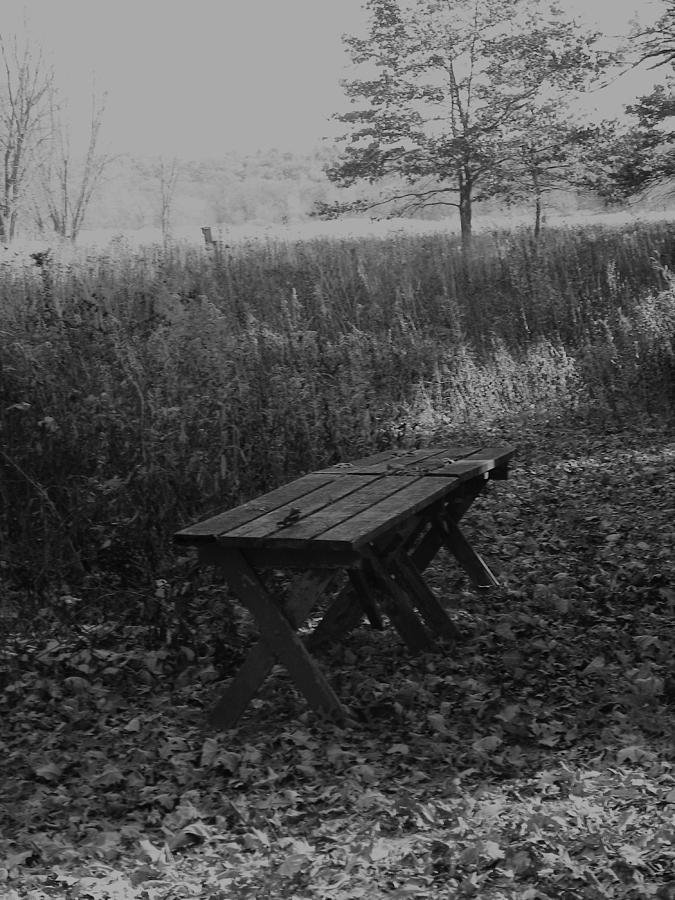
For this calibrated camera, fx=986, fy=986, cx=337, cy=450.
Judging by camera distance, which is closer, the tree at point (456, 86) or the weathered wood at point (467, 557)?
the weathered wood at point (467, 557)

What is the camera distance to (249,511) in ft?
13.1

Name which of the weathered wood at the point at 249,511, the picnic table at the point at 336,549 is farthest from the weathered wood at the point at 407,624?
the weathered wood at the point at 249,511

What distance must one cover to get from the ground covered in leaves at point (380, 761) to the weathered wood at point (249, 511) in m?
0.80

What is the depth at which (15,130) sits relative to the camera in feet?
53.1

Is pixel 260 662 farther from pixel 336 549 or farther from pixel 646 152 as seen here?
pixel 646 152

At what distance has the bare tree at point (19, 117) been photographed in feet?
52.5

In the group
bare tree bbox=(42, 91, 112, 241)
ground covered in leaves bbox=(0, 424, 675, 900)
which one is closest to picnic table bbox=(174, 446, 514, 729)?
ground covered in leaves bbox=(0, 424, 675, 900)

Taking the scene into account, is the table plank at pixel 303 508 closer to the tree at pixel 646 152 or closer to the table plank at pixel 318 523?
the table plank at pixel 318 523

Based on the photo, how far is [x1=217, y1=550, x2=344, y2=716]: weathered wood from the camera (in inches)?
145

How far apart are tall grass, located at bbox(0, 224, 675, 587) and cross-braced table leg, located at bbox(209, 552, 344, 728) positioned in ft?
4.65

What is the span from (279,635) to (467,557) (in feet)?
6.15

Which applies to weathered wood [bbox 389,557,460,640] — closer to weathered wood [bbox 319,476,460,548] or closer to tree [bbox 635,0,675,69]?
weathered wood [bbox 319,476,460,548]

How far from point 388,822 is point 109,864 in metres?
0.86

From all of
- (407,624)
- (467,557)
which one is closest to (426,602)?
(407,624)
